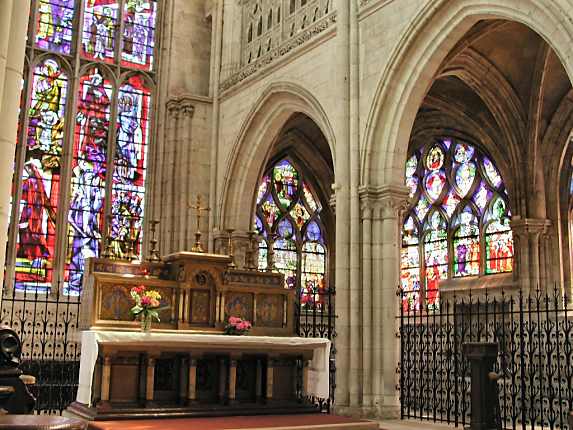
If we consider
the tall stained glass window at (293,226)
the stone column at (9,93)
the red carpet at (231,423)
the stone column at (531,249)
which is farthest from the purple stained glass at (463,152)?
the stone column at (9,93)

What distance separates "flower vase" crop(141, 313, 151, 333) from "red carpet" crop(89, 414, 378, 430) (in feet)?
3.95

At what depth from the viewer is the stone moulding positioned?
12.9 m

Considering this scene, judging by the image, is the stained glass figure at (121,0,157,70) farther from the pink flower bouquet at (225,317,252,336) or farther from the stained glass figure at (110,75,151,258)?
the pink flower bouquet at (225,317,252,336)

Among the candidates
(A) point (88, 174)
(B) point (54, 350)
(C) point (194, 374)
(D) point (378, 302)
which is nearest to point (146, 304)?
(C) point (194, 374)

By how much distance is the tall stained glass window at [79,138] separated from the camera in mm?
15594

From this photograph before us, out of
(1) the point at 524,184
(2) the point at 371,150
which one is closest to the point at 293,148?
(1) the point at 524,184

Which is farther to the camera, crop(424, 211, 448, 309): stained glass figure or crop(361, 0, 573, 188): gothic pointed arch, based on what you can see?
crop(424, 211, 448, 309): stained glass figure

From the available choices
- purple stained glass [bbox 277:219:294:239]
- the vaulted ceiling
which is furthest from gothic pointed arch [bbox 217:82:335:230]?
purple stained glass [bbox 277:219:294:239]

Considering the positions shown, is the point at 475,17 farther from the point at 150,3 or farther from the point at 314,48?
the point at 150,3

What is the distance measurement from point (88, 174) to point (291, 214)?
19.7ft

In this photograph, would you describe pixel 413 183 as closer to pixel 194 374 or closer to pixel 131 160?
pixel 131 160

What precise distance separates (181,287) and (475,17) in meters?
5.50

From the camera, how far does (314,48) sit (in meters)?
13.2

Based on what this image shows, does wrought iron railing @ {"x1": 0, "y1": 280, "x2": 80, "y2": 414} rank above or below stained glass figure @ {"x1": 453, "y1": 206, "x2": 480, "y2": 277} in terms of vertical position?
below
